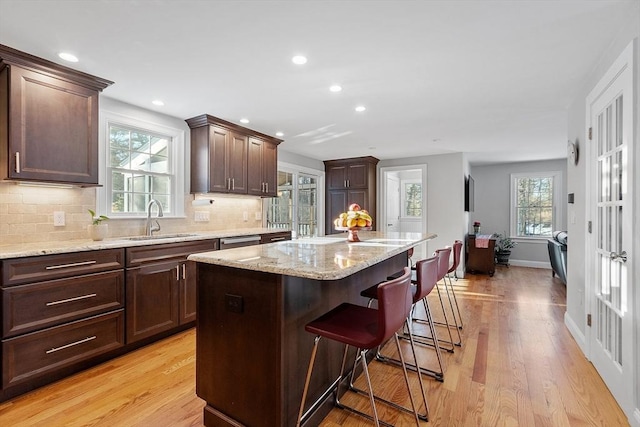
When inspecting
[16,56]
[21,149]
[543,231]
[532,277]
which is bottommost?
[532,277]

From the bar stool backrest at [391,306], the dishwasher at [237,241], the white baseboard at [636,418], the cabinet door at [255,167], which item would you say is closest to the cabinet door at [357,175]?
the cabinet door at [255,167]

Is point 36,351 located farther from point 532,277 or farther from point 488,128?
point 532,277

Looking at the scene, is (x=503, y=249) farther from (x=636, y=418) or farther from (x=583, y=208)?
(x=636, y=418)

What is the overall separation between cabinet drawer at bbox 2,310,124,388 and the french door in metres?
3.47

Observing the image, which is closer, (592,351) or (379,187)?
(592,351)

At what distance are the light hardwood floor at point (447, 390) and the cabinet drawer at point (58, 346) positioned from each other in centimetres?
14

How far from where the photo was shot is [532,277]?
19.0 feet

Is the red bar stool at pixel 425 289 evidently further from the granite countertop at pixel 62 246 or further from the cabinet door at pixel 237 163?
the cabinet door at pixel 237 163

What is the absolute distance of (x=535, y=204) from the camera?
274 inches

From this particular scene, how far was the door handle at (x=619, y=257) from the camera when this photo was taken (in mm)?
1895

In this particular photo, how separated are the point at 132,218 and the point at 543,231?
304 inches

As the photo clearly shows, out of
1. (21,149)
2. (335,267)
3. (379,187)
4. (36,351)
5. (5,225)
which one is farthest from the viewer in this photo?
(379,187)

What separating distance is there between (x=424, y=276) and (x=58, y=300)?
8.33 feet

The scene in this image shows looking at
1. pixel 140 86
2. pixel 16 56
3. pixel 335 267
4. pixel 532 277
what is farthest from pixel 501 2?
pixel 532 277
